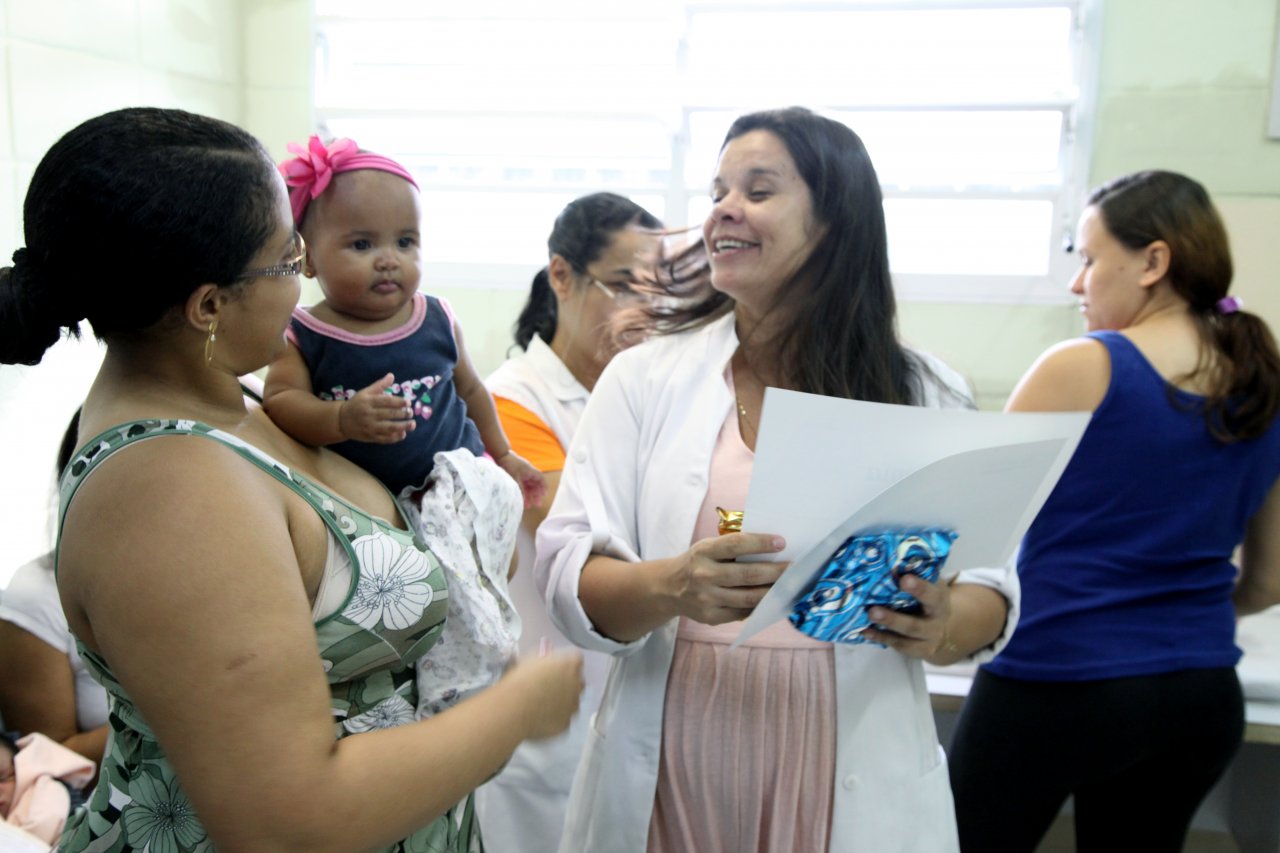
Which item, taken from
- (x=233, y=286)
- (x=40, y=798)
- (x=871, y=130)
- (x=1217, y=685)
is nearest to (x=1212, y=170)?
(x=871, y=130)

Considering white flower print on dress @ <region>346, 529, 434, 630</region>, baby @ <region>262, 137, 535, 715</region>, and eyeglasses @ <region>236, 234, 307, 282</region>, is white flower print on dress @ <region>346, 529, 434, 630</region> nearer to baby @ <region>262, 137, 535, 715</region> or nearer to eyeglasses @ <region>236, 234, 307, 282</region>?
baby @ <region>262, 137, 535, 715</region>

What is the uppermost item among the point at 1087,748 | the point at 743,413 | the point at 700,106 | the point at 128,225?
the point at 700,106

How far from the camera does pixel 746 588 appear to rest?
1179mm

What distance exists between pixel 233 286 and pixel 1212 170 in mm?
3276

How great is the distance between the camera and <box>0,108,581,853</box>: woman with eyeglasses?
0.82m

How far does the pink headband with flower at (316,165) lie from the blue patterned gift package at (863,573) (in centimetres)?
85

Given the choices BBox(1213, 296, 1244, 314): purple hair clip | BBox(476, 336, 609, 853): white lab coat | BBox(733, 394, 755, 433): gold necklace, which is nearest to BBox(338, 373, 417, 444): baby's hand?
BBox(733, 394, 755, 433): gold necklace

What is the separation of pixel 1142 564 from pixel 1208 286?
0.53 metres

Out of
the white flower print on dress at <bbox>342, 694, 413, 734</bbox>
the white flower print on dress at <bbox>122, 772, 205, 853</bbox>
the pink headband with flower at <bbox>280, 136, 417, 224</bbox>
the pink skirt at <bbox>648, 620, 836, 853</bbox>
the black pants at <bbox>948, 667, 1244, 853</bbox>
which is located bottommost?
the black pants at <bbox>948, 667, 1244, 853</bbox>

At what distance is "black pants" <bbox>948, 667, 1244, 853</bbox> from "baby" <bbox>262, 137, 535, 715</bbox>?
3.30 ft

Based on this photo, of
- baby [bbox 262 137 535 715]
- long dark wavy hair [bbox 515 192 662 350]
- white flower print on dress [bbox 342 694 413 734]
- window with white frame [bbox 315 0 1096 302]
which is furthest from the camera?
window with white frame [bbox 315 0 1096 302]

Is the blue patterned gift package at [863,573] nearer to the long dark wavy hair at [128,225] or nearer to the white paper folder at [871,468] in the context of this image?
the white paper folder at [871,468]

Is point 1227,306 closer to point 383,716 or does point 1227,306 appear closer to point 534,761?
point 534,761

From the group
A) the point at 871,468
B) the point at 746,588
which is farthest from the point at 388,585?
the point at 871,468
